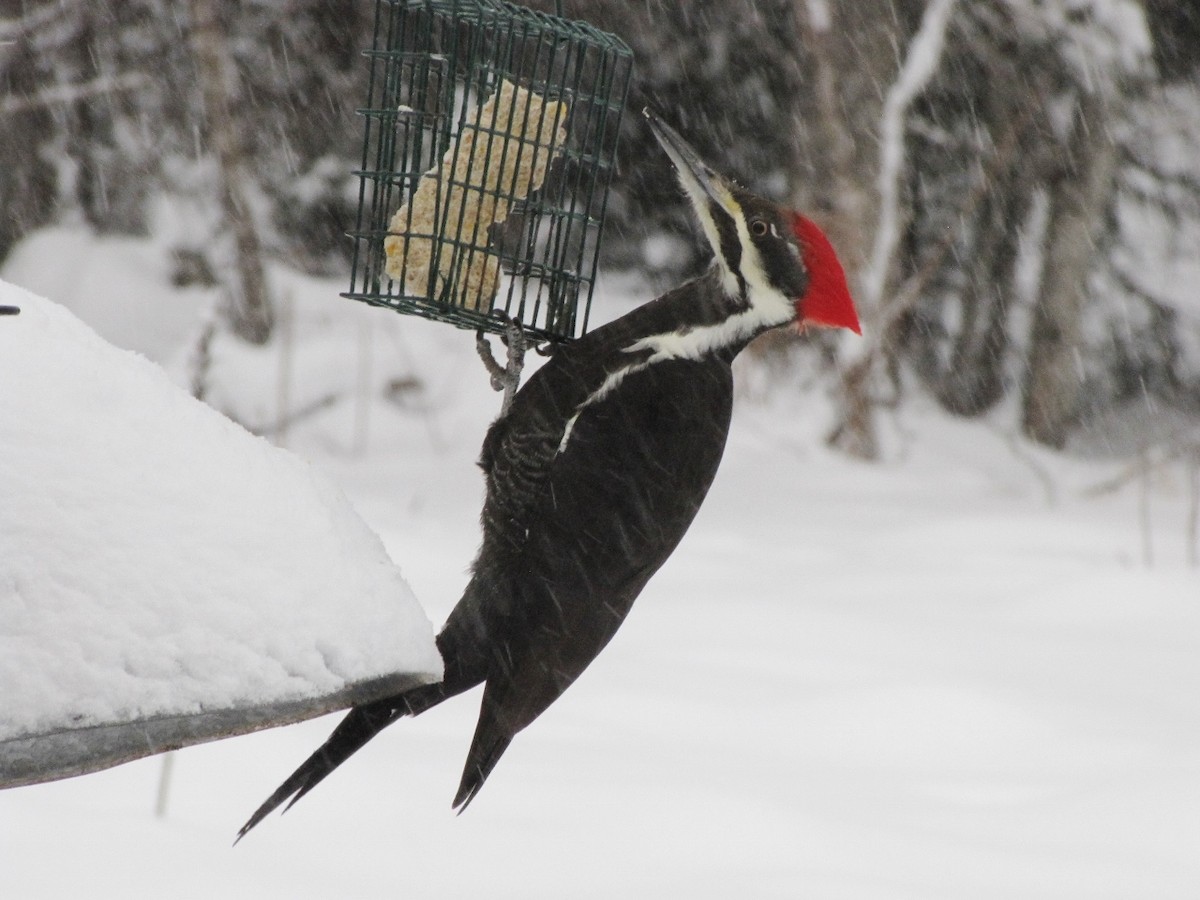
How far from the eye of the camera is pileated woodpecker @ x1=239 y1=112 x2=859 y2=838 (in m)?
3.01

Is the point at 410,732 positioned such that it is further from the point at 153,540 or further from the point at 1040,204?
the point at 1040,204

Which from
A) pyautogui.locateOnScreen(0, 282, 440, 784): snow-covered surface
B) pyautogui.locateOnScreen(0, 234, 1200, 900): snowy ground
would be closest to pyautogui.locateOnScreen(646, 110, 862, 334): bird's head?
pyautogui.locateOnScreen(0, 282, 440, 784): snow-covered surface

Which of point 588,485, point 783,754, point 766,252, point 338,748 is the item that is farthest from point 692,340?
point 783,754

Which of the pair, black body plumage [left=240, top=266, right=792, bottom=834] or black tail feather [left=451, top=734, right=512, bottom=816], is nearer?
black tail feather [left=451, top=734, right=512, bottom=816]

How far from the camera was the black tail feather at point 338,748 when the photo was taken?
2562 mm

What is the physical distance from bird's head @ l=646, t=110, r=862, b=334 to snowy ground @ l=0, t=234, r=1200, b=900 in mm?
1787

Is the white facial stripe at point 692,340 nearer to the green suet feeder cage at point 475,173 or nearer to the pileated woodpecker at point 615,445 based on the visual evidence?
the pileated woodpecker at point 615,445

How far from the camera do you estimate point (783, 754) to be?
5.02 metres

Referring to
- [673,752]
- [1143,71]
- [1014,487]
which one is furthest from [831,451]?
[673,752]

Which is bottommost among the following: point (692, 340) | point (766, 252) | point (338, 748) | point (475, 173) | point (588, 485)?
point (338, 748)

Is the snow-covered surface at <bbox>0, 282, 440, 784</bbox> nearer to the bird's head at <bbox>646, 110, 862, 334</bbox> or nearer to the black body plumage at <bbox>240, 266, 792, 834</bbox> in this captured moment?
the black body plumage at <bbox>240, 266, 792, 834</bbox>

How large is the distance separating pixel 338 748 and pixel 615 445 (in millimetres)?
861

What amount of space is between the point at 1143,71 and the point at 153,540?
393 inches

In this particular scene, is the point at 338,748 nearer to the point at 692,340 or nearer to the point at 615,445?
the point at 615,445
